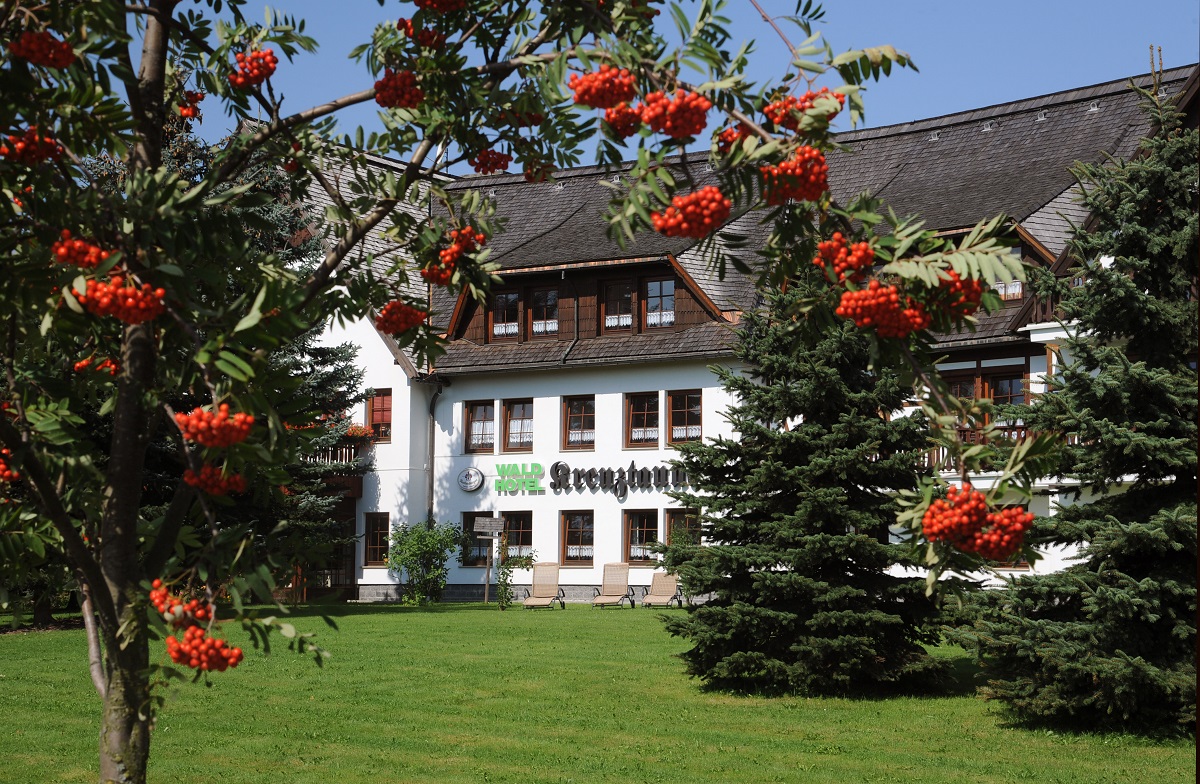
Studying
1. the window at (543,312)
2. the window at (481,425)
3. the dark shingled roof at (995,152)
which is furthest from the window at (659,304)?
the window at (481,425)

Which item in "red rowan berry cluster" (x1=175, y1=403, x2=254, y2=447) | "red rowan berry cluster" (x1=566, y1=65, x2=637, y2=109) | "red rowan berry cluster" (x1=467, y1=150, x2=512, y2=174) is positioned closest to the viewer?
"red rowan berry cluster" (x1=175, y1=403, x2=254, y2=447)

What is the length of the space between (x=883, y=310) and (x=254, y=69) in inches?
97.6

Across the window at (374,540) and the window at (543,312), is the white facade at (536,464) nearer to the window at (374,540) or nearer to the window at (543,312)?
the window at (374,540)

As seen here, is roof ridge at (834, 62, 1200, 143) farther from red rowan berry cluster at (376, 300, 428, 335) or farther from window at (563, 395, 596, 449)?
red rowan berry cluster at (376, 300, 428, 335)

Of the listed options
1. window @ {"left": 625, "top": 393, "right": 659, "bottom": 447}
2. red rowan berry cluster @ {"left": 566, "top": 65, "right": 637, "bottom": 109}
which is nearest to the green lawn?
red rowan berry cluster @ {"left": 566, "top": 65, "right": 637, "bottom": 109}

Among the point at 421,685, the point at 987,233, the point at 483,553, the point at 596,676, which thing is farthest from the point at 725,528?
the point at 483,553

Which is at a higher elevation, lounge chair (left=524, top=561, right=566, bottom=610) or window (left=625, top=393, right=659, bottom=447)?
window (left=625, top=393, right=659, bottom=447)

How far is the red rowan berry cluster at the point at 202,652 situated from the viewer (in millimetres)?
3492

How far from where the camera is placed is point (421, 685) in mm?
15359

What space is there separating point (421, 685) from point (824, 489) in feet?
17.0

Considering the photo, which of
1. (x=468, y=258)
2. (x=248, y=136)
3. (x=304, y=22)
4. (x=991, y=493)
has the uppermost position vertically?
(x=304, y=22)

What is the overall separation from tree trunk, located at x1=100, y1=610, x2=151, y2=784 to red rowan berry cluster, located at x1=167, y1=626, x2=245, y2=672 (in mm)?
585

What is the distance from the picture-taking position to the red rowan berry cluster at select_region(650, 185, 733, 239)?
3.58m

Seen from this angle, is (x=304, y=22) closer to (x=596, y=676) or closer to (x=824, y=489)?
(x=824, y=489)
